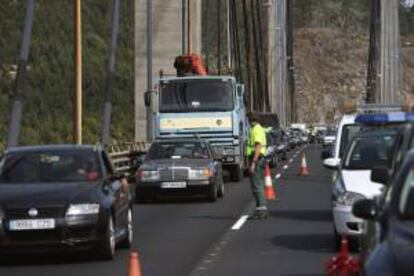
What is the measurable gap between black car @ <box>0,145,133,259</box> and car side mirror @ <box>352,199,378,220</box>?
5.81 meters

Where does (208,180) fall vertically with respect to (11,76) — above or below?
below

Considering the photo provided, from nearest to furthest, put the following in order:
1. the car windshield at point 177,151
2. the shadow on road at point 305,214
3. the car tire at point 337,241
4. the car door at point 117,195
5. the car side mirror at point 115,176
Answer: the car door at point 117,195 < the car tire at point 337,241 < the car side mirror at point 115,176 < the shadow on road at point 305,214 < the car windshield at point 177,151

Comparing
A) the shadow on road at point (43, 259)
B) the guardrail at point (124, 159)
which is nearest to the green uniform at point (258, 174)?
the shadow on road at point (43, 259)

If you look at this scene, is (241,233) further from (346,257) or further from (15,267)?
(346,257)

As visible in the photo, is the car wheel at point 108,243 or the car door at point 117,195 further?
the car door at point 117,195

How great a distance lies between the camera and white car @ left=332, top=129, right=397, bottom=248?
14.2 meters

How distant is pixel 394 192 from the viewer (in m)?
7.74

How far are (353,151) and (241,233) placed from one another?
Result: 8.84 ft

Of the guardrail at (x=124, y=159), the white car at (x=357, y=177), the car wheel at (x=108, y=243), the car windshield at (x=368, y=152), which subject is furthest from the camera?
the guardrail at (x=124, y=159)

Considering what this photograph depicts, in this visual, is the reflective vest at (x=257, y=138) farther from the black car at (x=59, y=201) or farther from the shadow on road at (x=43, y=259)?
the shadow on road at (x=43, y=259)

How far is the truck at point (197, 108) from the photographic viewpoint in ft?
111

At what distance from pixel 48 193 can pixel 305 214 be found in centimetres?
889

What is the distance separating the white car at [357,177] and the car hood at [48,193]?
9.43 feet

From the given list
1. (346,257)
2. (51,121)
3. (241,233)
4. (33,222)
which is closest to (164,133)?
(241,233)
